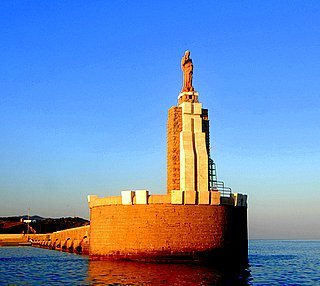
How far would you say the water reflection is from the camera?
923 inches

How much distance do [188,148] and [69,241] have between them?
2470 cm

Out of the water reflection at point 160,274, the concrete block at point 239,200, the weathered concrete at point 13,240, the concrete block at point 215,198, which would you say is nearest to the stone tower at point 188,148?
the concrete block at point 215,198

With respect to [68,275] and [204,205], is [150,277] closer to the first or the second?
[68,275]

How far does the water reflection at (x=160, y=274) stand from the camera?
2344cm

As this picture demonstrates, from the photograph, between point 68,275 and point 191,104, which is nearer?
point 68,275

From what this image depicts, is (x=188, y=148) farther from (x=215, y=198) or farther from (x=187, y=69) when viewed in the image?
(x=187, y=69)

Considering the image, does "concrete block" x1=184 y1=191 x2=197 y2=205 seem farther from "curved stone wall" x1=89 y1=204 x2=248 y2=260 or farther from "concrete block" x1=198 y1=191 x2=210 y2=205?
"concrete block" x1=198 y1=191 x2=210 y2=205

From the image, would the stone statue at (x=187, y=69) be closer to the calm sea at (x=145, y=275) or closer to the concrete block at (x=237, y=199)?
the concrete block at (x=237, y=199)

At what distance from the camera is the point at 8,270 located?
31.0 metres

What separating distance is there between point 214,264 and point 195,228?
2425 millimetres

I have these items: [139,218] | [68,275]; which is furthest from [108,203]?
[68,275]

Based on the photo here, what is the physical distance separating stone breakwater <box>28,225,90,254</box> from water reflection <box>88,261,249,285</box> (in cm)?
1347

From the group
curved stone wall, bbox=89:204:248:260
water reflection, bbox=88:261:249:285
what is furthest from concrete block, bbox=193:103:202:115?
water reflection, bbox=88:261:249:285

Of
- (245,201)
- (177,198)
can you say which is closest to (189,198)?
(177,198)
